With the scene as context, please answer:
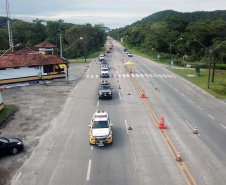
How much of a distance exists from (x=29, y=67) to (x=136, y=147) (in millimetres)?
29764

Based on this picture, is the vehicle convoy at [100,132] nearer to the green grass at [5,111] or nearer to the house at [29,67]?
the green grass at [5,111]

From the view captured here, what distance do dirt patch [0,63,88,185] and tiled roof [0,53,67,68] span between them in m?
3.61

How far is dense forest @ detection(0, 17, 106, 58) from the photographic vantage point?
90.6 metres

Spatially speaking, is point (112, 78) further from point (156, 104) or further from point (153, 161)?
point (153, 161)

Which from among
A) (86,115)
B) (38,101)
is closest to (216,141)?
(86,115)

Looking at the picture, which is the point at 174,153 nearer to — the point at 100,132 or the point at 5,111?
the point at 100,132

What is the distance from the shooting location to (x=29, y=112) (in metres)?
27.6

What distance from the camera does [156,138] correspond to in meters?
20.6

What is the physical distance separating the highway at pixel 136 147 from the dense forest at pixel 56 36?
156ft

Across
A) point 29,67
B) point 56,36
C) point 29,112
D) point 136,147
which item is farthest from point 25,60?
point 56,36

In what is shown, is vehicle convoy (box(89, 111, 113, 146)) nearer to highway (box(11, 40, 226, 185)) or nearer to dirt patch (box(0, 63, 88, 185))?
highway (box(11, 40, 226, 185))

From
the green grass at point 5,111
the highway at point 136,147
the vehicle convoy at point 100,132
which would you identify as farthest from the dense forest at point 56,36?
the vehicle convoy at point 100,132

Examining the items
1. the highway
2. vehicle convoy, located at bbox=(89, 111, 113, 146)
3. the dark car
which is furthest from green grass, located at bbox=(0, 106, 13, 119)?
vehicle convoy, located at bbox=(89, 111, 113, 146)

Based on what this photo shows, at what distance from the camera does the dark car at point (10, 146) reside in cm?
1772
